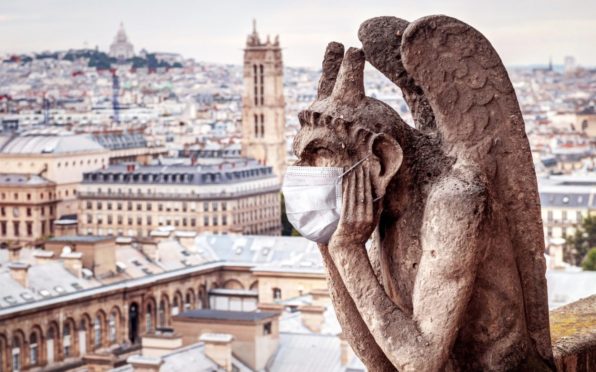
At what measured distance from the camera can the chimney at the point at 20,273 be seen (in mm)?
49062

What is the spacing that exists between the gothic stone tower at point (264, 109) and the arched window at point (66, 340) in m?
63.1

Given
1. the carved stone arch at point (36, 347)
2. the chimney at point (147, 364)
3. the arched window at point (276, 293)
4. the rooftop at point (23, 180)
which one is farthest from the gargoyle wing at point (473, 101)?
the rooftop at point (23, 180)

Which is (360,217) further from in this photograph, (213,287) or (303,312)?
(213,287)

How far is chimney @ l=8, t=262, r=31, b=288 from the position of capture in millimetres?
49062

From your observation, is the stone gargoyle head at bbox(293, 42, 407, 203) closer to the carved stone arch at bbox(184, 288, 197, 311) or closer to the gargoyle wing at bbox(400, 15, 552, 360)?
→ the gargoyle wing at bbox(400, 15, 552, 360)

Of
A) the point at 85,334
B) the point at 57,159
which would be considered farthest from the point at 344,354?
the point at 57,159

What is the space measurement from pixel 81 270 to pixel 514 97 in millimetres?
48385

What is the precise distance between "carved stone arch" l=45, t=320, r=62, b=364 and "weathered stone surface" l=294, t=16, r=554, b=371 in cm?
4470

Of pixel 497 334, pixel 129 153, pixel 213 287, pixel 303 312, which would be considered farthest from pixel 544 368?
pixel 129 153

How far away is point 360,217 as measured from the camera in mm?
5059

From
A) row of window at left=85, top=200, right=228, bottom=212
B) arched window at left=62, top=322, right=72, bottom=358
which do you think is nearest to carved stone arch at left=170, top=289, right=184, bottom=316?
arched window at left=62, top=322, right=72, bottom=358

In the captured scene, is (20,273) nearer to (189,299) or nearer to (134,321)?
(134,321)

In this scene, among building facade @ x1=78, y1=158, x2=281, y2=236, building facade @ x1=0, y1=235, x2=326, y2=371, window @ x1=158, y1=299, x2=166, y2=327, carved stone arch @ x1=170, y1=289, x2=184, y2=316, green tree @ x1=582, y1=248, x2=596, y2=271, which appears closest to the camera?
building facade @ x1=0, y1=235, x2=326, y2=371

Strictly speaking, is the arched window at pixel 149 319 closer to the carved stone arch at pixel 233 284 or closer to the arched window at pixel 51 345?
the carved stone arch at pixel 233 284
